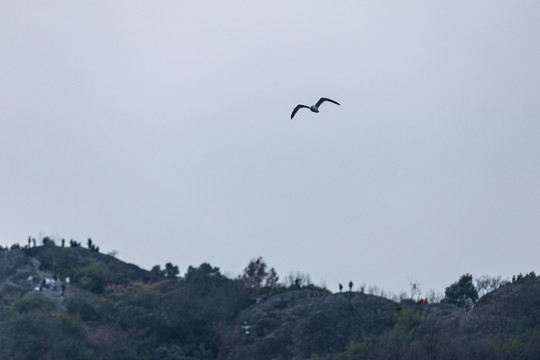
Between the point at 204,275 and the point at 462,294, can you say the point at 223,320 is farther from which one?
the point at 462,294

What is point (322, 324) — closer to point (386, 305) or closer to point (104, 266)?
point (386, 305)

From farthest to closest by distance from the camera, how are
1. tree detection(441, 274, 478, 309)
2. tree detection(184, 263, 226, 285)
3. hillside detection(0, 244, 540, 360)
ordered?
tree detection(184, 263, 226, 285)
tree detection(441, 274, 478, 309)
hillside detection(0, 244, 540, 360)

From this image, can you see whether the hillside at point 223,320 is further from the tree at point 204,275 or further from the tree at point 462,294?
the tree at point 462,294

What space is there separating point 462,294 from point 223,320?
2212 centimetres

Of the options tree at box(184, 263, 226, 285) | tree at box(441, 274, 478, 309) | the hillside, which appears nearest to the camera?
the hillside

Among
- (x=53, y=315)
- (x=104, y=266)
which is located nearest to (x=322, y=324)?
(x=53, y=315)

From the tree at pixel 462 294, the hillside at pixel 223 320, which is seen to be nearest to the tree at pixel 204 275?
the hillside at pixel 223 320

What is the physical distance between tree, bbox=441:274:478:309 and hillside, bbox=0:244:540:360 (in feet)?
29.2

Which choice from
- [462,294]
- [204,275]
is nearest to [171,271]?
[204,275]

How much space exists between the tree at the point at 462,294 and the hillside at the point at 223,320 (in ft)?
29.2

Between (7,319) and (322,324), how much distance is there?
24911 millimetres

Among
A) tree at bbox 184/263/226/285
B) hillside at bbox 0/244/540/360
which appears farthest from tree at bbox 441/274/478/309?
tree at bbox 184/263/226/285

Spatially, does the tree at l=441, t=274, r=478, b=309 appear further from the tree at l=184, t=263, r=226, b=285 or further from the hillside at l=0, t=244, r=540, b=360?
the tree at l=184, t=263, r=226, b=285

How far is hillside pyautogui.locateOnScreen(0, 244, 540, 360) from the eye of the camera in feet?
175
